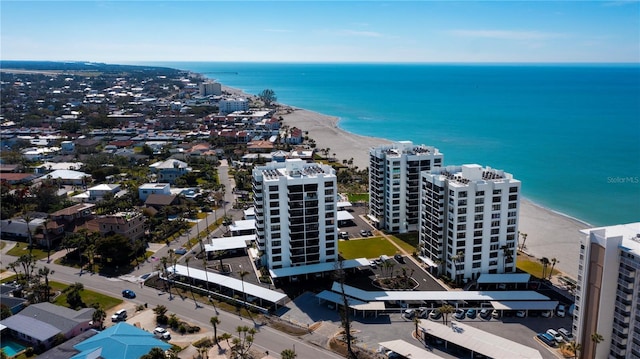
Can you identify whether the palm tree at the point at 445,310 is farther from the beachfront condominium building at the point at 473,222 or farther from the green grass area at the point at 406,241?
the green grass area at the point at 406,241

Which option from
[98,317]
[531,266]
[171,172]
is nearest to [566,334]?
[531,266]

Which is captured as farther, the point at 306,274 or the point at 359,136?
the point at 359,136

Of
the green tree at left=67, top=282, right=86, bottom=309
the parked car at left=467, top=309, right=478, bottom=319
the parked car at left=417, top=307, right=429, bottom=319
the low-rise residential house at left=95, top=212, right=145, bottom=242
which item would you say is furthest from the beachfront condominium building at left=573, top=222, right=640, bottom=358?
the low-rise residential house at left=95, top=212, right=145, bottom=242

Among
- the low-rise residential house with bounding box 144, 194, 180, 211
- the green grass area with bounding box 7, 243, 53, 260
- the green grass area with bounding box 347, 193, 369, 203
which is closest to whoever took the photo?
the green grass area with bounding box 7, 243, 53, 260

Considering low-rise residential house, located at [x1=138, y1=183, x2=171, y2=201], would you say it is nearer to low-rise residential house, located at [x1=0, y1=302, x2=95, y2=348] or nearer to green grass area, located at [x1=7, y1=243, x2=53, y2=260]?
green grass area, located at [x1=7, y1=243, x2=53, y2=260]

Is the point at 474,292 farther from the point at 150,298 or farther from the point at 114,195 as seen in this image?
the point at 114,195

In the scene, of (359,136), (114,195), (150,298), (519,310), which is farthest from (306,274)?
(359,136)

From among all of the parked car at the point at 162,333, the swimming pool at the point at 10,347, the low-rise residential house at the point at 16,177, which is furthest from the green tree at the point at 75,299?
the low-rise residential house at the point at 16,177

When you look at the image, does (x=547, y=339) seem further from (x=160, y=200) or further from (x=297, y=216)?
(x=160, y=200)
